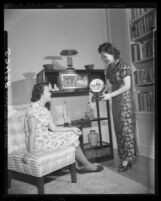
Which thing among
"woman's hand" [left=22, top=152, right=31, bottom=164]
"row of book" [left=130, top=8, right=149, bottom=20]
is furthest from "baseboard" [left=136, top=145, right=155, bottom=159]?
"row of book" [left=130, top=8, right=149, bottom=20]

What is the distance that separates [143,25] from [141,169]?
1.18m

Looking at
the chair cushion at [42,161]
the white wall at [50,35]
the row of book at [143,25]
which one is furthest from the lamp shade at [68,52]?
the chair cushion at [42,161]

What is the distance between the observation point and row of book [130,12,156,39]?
5.81ft

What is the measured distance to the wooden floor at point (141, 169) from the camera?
171 centimetres

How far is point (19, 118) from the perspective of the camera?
5.50 feet

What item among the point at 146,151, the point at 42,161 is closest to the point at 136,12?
the point at 146,151

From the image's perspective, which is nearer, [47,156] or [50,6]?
[47,156]

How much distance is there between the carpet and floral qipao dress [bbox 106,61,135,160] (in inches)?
7.5

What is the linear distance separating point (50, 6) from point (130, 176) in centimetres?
149

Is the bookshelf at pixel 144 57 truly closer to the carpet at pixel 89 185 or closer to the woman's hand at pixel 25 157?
the carpet at pixel 89 185

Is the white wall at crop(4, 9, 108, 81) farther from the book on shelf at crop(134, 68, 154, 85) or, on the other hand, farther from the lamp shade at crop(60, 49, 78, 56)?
the book on shelf at crop(134, 68, 154, 85)

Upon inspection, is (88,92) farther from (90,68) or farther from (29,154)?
(29,154)

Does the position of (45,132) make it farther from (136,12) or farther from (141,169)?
(136,12)

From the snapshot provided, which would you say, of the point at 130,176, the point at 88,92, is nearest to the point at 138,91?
the point at 88,92
